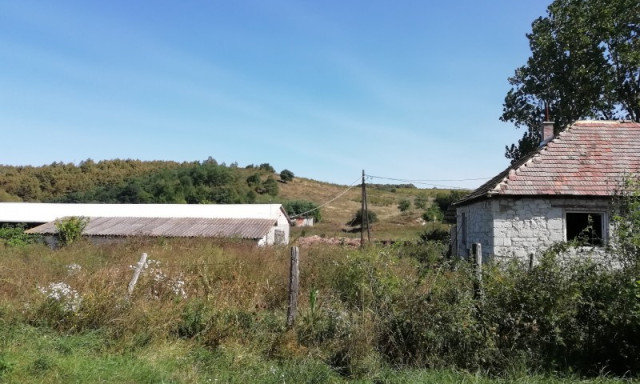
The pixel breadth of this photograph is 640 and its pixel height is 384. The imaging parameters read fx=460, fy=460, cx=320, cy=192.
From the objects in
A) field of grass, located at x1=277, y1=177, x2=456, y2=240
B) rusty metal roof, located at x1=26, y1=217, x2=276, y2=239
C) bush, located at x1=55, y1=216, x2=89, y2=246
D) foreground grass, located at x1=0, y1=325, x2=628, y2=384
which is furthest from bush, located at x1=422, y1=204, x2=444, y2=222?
foreground grass, located at x1=0, y1=325, x2=628, y2=384

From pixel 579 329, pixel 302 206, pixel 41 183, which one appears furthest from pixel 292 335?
pixel 41 183

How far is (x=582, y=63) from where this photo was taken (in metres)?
22.9

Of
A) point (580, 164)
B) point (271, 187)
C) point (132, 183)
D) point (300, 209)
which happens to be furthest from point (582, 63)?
point (132, 183)

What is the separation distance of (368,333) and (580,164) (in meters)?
11.9

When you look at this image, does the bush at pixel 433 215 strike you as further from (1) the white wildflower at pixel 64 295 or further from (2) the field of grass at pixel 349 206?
(1) the white wildflower at pixel 64 295

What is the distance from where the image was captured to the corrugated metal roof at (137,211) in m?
31.6

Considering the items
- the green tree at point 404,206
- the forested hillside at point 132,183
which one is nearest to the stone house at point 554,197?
the forested hillside at point 132,183

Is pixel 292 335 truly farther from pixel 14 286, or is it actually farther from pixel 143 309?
pixel 14 286

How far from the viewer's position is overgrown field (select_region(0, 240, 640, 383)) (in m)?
5.38

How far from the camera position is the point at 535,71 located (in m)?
24.8

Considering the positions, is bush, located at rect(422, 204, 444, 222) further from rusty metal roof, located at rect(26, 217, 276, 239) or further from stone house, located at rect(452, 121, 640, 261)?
stone house, located at rect(452, 121, 640, 261)

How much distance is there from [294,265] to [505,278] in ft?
9.74

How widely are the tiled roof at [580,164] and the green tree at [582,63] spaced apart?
7.66 meters

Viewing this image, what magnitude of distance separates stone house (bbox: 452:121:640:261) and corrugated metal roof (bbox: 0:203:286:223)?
18337 millimetres
